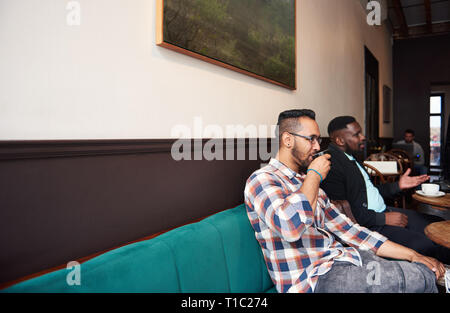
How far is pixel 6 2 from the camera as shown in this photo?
806 mm

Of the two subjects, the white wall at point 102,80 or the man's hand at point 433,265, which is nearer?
the white wall at point 102,80

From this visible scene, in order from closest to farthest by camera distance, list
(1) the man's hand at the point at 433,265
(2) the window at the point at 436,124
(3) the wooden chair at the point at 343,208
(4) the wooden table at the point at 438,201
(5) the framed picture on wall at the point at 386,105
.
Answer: (1) the man's hand at the point at 433,265
(3) the wooden chair at the point at 343,208
(4) the wooden table at the point at 438,201
(5) the framed picture on wall at the point at 386,105
(2) the window at the point at 436,124

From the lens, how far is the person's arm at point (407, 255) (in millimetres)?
1235

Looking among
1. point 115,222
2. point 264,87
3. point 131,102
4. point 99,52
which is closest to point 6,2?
point 99,52

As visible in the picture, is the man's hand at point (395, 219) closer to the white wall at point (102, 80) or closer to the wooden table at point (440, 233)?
the wooden table at point (440, 233)

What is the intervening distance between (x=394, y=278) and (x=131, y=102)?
1.30 meters

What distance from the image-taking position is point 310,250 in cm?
120

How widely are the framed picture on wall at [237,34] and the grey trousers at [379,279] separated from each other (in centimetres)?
124

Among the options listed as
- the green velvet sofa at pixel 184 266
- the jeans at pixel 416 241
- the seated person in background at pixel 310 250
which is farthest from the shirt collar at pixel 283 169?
the jeans at pixel 416 241

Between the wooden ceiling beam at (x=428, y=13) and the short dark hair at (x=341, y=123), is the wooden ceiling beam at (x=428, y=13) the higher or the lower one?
the higher one

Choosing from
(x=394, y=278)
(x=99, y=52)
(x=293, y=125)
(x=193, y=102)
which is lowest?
(x=394, y=278)

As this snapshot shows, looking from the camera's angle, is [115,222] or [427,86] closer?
[115,222]

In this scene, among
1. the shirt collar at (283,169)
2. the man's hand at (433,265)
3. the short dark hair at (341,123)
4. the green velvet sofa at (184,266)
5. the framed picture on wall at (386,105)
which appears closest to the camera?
the green velvet sofa at (184,266)

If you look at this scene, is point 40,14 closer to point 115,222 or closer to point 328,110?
point 115,222
